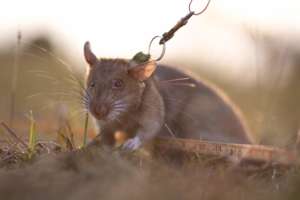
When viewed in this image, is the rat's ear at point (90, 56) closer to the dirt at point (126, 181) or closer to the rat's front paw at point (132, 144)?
the rat's front paw at point (132, 144)

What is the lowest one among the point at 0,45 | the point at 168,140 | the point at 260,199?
the point at 0,45

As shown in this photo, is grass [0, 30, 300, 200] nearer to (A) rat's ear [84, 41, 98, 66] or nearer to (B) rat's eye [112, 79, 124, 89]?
(B) rat's eye [112, 79, 124, 89]

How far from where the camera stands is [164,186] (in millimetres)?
3670

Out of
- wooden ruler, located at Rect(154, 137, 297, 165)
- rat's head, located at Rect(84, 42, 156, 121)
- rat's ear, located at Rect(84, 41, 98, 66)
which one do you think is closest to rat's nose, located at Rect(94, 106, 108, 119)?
rat's head, located at Rect(84, 42, 156, 121)

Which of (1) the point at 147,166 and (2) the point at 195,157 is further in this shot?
(2) the point at 195,157

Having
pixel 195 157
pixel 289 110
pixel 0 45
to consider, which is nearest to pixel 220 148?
pixel 195 157

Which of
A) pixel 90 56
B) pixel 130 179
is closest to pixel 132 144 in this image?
pixel 90 56

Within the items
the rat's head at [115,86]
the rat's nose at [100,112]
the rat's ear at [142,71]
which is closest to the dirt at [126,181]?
the rat's nose at [100,112]

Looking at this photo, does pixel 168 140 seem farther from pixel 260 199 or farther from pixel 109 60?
pixel 260 199

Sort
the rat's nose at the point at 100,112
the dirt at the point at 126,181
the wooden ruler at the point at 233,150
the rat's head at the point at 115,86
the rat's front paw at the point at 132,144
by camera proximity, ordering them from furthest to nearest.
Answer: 1. the rat's head at the point at 115,86
2. the rat's nose at the point at 100,112
3. the rat's front paw at the point at 132,144
4. the wooden ruler at the point at 233,150
5. the dirt at the point at 126,181

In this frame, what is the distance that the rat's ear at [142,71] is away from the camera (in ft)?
20.4

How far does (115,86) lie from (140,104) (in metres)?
0.24

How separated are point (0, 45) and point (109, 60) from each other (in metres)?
12.8

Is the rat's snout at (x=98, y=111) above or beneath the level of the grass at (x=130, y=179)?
beneath
